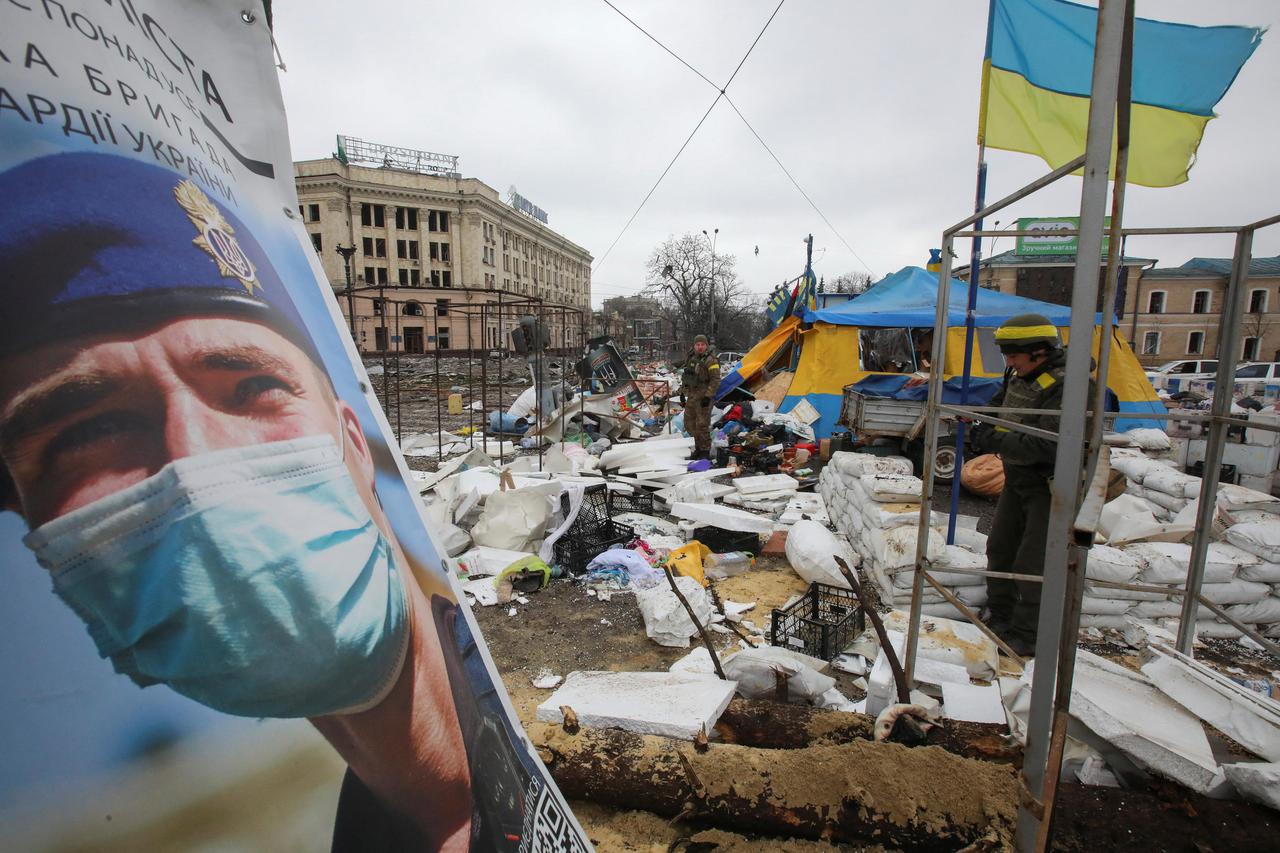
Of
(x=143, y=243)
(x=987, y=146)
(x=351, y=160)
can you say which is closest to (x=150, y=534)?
(x=143, y=243)

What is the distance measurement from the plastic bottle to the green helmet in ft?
8.32

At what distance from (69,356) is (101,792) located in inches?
15.9

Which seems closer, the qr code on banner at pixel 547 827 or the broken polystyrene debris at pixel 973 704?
the qr code on banner at pixel 547 827

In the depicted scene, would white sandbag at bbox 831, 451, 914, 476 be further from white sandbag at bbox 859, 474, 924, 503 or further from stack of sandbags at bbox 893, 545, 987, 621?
stack of sandbags at bbox 893, 545, 987, 621

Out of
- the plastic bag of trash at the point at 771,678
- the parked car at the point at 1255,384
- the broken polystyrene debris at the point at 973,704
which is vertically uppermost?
the parked car at the point at 1255,384

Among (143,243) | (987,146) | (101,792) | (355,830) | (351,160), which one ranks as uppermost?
(351,160)

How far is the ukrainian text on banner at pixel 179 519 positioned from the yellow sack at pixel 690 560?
357 centimetres

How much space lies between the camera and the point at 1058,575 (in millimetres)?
1607

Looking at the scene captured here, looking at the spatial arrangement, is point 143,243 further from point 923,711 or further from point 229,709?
point 923,711

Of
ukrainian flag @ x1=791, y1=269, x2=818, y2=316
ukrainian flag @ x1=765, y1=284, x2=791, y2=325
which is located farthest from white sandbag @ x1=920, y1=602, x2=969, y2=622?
ukrainian flag @ x1=765, y1=284, x2=791, y2=325

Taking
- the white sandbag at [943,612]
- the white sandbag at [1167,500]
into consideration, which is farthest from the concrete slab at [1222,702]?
the white sandbag at [1167,500]

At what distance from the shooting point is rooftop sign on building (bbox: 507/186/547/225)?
2250 inches

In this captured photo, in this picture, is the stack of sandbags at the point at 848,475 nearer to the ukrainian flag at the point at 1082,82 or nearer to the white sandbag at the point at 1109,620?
the white sandbag at the point at 1109,620

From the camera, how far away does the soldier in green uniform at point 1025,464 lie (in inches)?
127
